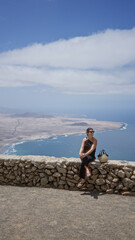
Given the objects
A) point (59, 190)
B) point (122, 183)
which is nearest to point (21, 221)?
point (59, 190)

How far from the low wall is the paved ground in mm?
284

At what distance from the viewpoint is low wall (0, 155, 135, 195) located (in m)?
5.64

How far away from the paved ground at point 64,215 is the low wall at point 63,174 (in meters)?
0.28

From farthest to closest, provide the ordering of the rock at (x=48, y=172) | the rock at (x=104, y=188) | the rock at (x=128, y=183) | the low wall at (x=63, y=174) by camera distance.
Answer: the rock at (x=48, y=172), the rock at (x=104, y=188), the low wall at (x=63, y=174), the rock at (x=128, y=183)

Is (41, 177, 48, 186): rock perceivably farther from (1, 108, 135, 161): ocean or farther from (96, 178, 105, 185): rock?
(1, 108, 135, 161): ocean

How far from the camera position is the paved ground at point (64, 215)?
369 centimetres

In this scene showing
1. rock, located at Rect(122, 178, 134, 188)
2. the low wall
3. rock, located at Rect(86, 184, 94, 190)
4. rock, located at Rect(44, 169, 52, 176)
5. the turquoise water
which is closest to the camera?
rock, located at Rect(122, 178, 134, 188)

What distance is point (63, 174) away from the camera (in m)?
6.04

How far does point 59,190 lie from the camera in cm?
591

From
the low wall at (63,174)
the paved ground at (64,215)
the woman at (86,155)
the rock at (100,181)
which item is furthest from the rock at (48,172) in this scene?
the rock at (100,181)

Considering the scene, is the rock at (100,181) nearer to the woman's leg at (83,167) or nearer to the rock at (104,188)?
the rock at (104,188)

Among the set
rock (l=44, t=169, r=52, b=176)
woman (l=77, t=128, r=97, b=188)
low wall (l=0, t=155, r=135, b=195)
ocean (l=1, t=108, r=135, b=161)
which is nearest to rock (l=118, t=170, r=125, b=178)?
low wall (l=0, t=155, r=135, b=195)

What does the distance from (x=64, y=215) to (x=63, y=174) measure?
172 cm

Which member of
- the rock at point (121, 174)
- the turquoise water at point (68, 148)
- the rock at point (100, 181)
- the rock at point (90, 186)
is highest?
the rock at point (121, 174)
